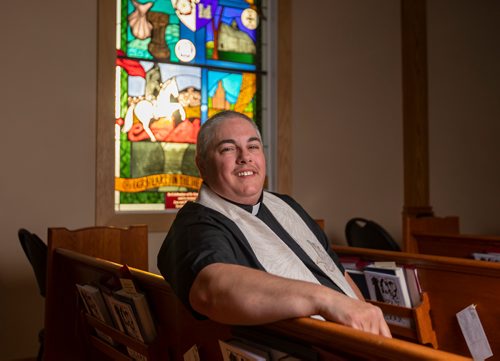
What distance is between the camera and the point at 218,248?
147 cm

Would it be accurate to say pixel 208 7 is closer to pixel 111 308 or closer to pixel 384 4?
pixel 384 4

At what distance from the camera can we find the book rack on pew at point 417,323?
2057mm

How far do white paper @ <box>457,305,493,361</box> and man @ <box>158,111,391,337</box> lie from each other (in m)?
0.40

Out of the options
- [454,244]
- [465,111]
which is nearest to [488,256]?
[454,244]

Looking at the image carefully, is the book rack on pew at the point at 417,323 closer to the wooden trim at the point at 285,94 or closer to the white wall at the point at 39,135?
the white wall at the point at 39,135

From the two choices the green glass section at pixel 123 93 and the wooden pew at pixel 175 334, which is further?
the green glass section at pixel 123 93

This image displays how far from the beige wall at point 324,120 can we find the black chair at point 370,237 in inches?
27.5

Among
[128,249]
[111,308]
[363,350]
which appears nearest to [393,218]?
[128,249]

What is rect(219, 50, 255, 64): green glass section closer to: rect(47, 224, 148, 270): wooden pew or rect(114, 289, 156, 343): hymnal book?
rect(47, 224, 148, 270): wooden pew

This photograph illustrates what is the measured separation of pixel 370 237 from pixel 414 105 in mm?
1826

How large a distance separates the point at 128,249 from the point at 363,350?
2065 mm

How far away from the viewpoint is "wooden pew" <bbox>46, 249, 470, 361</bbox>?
1.06 metres

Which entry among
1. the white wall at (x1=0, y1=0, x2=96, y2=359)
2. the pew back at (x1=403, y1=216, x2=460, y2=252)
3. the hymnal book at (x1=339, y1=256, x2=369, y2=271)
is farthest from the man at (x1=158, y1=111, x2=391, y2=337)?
the white wall at (x1=0, y1=0, x2=96, y2=359)

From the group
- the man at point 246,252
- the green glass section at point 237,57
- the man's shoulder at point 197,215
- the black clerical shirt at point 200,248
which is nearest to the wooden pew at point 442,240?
the man at point 246,252
